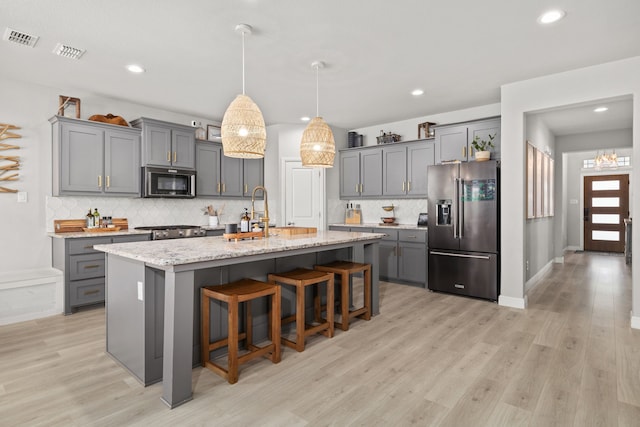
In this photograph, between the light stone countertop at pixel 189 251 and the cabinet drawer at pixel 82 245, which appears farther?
the cabinet drawer at pixel 82 245

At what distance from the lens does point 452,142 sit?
5.07m

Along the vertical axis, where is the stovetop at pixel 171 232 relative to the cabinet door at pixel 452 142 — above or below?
below

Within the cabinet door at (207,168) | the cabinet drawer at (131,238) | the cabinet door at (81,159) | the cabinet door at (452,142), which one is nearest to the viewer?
the cabinet door at (81,159)

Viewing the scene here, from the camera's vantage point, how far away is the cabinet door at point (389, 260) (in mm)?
5473

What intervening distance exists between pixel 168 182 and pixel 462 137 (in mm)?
4164

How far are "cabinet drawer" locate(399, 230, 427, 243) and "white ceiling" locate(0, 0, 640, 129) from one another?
193cm

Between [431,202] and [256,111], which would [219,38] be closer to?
[256,111]

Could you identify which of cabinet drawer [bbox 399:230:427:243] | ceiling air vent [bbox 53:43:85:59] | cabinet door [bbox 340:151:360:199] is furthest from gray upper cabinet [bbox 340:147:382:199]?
ceiling air vent [bbox 53:43:85:59]

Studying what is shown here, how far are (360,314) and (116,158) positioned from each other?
3.63 metres

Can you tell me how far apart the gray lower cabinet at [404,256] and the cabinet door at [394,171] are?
0.72 m

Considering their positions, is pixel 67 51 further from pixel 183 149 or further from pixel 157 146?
pixel 183 149

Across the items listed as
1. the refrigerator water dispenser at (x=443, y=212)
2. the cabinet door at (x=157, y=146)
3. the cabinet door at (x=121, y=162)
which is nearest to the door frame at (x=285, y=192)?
the cabinet door at (x=157, y=146)

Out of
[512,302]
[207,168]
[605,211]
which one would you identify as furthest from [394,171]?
[605,211]

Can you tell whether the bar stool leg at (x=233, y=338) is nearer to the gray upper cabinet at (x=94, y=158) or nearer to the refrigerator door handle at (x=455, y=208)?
the gray upper cabinet at (x=94, y=158)
